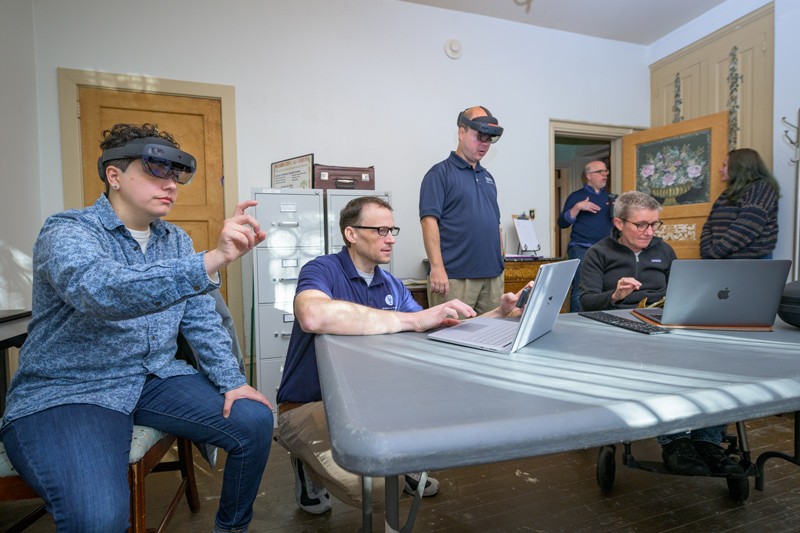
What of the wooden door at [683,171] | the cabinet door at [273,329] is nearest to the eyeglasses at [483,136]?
the cabinet door at [273,329]

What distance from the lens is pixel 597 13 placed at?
4.23 m

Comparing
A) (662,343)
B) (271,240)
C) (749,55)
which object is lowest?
(662,343)

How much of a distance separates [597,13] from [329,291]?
164 inches

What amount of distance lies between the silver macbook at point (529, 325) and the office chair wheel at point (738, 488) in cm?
119

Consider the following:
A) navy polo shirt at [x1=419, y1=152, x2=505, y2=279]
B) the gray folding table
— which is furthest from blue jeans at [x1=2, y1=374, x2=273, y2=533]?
navy polo shirt at [x1=419, y1=152, x2=505, y2=279]

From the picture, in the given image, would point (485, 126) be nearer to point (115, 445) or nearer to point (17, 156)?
point (115, 445)

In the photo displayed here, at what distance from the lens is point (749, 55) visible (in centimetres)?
383

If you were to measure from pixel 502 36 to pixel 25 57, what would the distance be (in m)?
3.69

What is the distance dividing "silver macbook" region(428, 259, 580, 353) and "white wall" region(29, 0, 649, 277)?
2.75 m

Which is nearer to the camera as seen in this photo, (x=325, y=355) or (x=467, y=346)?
(x=325, y=355)

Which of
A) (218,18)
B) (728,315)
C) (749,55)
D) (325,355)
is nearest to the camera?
(325,355)

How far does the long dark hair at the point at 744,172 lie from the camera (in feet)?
11.1

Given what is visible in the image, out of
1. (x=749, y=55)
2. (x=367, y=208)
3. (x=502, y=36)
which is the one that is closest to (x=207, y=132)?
(x=367, y=208)

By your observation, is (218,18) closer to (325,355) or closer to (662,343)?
(325,355)
